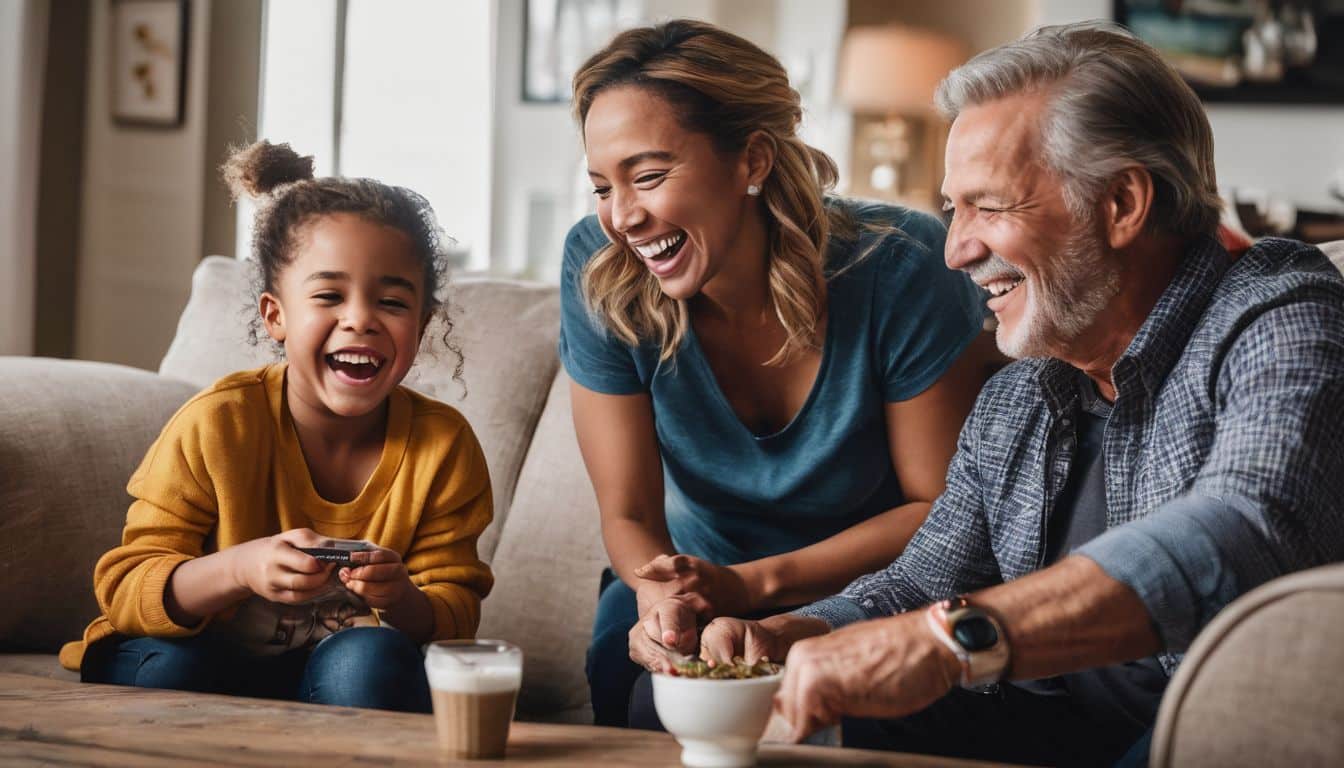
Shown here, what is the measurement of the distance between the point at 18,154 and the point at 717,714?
3.96 meters

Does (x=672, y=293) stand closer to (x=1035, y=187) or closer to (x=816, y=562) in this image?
(x=816, y=562)

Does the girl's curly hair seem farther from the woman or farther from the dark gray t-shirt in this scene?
the dark gray t-shirt

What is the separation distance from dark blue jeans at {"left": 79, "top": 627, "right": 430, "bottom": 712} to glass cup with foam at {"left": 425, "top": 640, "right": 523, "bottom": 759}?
0.35 meters

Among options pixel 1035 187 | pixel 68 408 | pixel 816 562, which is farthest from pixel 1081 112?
pixel 68 408

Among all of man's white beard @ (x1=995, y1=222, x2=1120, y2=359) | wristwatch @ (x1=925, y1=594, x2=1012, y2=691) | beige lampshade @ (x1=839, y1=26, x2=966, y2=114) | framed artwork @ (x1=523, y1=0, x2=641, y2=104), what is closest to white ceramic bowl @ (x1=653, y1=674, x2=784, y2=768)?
wristwatch @ (x1=925, y1=594, x2=1012, y2=691)

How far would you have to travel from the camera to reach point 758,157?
68.7 inches

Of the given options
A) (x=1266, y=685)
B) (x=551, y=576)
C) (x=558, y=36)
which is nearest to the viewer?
(x=1266, y=685)

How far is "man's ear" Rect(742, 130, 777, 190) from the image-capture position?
1730mm

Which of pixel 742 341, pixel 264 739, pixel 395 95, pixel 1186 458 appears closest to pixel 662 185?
pixel 742 341

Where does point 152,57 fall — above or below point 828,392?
above

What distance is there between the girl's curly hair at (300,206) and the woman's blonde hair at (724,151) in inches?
8.6

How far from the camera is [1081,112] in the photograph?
1.35 m

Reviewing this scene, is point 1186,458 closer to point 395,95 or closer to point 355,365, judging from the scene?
point 355,365

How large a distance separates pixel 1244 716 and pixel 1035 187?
25.2 inches
